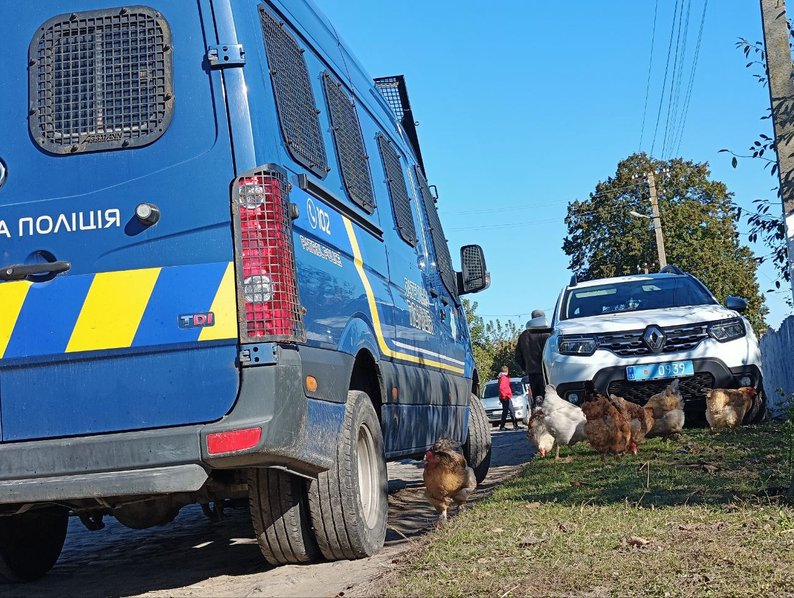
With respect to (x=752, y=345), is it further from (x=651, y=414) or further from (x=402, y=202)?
(x=402, y=202)

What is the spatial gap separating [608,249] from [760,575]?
46.5 metres

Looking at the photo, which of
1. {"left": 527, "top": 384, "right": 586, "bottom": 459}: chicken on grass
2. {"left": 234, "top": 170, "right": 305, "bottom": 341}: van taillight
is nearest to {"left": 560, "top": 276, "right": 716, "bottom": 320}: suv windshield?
{"left": 527, "top": 384, "right": 586, "bottom": 459}: chicken on grass

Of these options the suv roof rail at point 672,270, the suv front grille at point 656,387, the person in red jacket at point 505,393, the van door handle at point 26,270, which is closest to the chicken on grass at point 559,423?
the suv front grille at point 656,387

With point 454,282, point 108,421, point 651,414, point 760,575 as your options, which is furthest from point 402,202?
point 760,575

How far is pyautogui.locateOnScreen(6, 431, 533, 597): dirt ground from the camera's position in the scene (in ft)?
16.4

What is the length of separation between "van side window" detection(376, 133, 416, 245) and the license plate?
3.54m

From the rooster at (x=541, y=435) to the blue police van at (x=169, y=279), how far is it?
180 inches

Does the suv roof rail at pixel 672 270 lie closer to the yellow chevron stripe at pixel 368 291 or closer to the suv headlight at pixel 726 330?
the suv headlight at pixel 726 330

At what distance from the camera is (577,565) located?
4383 millimetres

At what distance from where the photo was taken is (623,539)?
4824 mm

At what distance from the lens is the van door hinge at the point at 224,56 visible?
4578mm

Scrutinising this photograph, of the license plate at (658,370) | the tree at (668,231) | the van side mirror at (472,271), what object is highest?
the tree at (668,231)

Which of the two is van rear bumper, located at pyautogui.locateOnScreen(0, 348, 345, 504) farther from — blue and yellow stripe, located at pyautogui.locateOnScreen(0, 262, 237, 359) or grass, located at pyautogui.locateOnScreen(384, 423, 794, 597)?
grass, located at pyautogui.locateOnScreen(384, 423, 794, 597)

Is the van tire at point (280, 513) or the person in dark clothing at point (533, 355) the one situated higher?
the person in dark clothing at point (533, 355)
